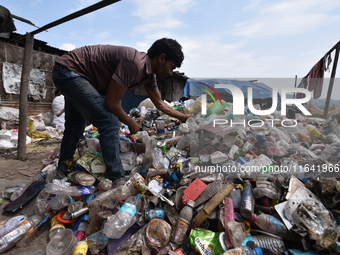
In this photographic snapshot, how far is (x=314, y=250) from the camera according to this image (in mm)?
1165

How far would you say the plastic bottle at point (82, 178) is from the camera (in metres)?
1.92

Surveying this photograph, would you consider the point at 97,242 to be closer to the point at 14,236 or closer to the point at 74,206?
the point at 74,206

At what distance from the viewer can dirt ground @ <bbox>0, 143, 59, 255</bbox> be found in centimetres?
146

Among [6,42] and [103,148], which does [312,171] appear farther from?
[6,42]

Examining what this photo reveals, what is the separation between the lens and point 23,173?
2799mm

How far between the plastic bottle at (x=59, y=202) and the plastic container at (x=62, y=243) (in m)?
0.26

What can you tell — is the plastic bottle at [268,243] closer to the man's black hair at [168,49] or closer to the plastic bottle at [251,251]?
the plastic bottle at [251,251]

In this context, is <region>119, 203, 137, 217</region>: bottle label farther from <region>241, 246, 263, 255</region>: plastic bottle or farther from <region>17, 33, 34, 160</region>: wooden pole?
<region>17, 33, 34, 160</region>: wooden pole

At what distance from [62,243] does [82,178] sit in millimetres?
602

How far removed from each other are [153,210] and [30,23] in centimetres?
357

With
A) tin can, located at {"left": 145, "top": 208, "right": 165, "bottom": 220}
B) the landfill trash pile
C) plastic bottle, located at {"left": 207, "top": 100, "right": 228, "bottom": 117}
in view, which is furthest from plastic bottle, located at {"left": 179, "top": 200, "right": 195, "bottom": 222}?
plastic bottle, located at {"left": 207, "top": 100, "right": 228, "bottom": 117}

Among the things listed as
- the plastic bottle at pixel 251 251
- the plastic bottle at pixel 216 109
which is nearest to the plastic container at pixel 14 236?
the plastic bottle at pixel 251 251

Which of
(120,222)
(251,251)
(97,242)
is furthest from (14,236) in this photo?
(251,251)

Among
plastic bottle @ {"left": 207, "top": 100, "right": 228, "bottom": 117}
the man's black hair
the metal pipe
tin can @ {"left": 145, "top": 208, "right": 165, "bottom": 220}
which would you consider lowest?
tin can @ {"left": 145, "top": 208, "right": 165, "bottom": 220}
